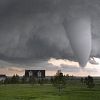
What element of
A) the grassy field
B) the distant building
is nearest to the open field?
the grassy field

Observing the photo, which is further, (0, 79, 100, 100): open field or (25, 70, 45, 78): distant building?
(25, 70, 45, 78): distant building

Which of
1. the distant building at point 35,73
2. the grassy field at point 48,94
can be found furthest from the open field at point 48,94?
the distant building at point 35,73

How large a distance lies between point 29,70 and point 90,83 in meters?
73.5

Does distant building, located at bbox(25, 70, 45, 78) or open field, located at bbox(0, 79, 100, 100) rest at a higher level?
distant building, located at bbox(25, 70, 45, 78)

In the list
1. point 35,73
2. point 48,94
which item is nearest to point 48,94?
point 48,94

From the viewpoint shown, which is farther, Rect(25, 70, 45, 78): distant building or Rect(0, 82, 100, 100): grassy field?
Rect(25, 70, 45, 78): distant building

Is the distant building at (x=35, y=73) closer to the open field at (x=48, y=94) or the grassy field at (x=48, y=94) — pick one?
the open field at (x=48, y=94)

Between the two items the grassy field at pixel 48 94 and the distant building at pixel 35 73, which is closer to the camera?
the grassy field at pixel 48 94

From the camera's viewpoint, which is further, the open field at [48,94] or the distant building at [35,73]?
the distant building at [35,73]

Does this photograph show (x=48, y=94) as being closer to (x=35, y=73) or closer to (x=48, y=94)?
(x=48, y=94)

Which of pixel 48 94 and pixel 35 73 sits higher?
pixel 35 73

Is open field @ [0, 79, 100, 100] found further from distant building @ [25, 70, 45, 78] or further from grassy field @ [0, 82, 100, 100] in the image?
distant building @ [25, 70, 45, 78]

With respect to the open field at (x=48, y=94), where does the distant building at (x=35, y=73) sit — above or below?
above

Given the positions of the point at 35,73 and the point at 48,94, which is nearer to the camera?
the point at 48,94
